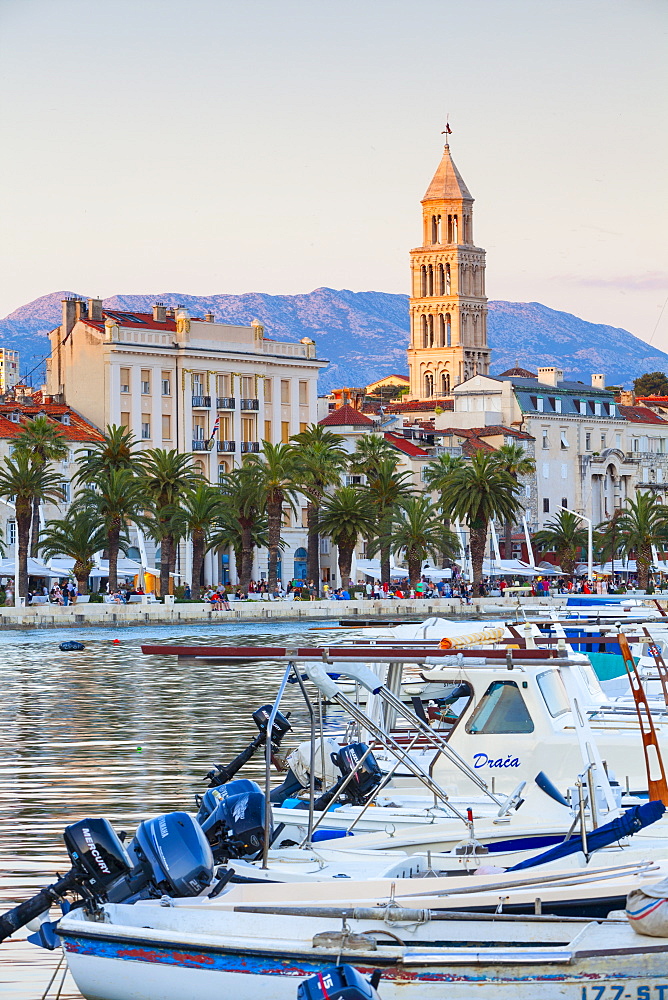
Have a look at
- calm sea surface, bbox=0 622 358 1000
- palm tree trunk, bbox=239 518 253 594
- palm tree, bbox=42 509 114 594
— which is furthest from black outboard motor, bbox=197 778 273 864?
palm tree trunk, bbox=239 518 253 594

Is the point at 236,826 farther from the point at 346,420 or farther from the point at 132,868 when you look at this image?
the point at 346,420

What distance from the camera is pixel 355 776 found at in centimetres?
1673

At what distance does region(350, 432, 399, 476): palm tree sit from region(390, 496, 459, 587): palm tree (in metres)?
3.81

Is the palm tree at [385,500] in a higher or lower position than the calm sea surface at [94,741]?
higher

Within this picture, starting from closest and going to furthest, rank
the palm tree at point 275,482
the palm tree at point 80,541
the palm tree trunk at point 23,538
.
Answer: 1. the palm tree trunk at point 23,538
2. the palm tree at point 80,541
3. the palm tree at point 275,482

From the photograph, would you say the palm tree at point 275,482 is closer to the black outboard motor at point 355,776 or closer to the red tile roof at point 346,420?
the red tile roof at point 346,420

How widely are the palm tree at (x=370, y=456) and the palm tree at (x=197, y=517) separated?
48.1 ft

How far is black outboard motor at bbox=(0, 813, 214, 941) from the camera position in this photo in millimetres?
12555

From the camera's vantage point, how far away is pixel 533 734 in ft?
55.5

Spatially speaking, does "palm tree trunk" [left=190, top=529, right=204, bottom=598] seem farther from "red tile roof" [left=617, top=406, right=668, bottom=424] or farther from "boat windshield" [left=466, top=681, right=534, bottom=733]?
"red tile roof" [left=617, top=406, right=668, bottom=424]

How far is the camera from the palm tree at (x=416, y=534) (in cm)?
9056

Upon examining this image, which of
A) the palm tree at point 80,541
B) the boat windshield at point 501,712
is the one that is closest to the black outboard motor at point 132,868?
the boat windshield at point 501,712

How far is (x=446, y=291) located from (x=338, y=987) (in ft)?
612

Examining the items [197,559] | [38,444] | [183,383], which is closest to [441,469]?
[183,383]
